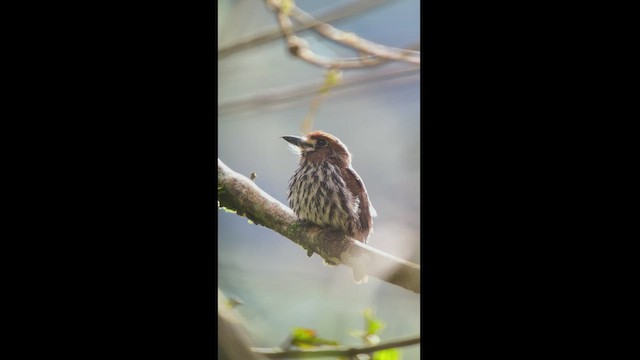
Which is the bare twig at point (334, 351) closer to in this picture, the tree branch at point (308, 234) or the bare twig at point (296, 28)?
the tree branch at point (308, 234)

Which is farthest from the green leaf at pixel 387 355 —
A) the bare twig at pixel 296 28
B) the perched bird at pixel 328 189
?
the bare twig at pixel 296 28

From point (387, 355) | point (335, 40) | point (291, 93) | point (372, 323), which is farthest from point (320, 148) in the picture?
point (387, 355)

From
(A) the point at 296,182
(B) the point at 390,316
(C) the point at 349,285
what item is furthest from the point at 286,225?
(B) the point at 390,316

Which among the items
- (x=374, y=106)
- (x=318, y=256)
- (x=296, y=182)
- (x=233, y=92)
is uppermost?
(x=233, y=92)

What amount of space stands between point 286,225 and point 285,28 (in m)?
0.66

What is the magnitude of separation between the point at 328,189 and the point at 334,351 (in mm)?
525

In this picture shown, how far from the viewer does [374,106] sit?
207 cm

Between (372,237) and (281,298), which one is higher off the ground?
(372,237)

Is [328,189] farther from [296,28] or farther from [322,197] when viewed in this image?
[296,28]

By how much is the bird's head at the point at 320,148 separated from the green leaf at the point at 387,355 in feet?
1.97

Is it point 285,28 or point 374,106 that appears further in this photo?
point 285,28

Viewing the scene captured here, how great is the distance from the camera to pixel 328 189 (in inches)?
88.2
